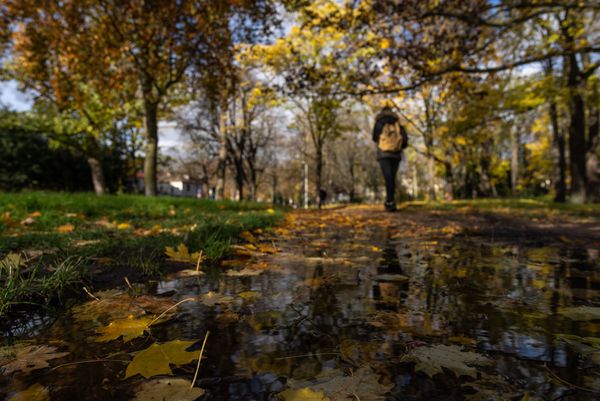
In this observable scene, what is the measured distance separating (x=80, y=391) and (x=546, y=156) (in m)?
50.4

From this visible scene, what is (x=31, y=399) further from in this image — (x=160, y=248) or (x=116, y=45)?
(x=116, y=45)

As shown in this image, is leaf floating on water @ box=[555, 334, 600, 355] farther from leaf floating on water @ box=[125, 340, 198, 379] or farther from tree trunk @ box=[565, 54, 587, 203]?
tree trunk @ box=[565, 54, 587, 203]

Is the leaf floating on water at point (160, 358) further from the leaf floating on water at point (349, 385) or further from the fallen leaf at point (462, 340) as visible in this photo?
the fallen leaf at point (462, 340)

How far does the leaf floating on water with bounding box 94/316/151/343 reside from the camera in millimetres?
1183

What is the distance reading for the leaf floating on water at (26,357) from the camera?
0.99 meters

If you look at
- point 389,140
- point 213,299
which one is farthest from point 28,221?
point 389,140

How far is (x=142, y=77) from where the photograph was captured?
12.5m

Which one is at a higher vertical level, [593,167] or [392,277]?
[593,167]

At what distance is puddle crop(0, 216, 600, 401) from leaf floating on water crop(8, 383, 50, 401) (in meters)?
0.01

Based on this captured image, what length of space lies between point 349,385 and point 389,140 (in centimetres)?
808

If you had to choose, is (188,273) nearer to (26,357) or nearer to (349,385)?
(26,357)

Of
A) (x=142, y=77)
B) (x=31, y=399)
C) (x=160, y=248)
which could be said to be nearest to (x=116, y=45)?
(x=142, y=77)

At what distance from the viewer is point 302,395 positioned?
2.74ft

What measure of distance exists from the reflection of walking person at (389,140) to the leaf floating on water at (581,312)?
7219 millimetres
